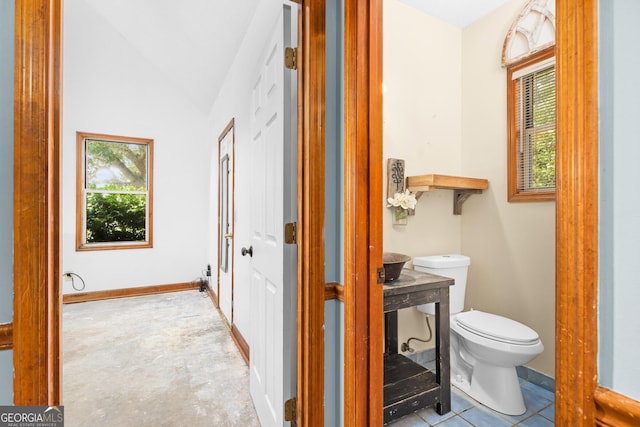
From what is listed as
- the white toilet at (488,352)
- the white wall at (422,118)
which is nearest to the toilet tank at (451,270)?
the white toilet at (488,352)

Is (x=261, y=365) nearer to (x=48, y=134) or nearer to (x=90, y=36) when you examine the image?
(x=48, y=134)

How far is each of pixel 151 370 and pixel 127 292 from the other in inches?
89.7

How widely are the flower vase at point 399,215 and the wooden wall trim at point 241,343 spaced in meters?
1.52

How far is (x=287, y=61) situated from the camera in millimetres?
1305

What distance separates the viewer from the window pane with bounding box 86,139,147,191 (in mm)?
4031

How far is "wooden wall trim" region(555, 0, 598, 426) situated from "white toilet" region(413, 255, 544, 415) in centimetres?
141

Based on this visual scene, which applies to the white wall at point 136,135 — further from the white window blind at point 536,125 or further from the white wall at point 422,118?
the white window blind at point 536,125

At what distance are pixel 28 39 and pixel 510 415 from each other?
9.10ft

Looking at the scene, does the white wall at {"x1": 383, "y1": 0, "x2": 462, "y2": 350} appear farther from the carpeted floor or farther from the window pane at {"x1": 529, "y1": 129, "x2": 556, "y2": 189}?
the carpeted floor

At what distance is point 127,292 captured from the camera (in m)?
4.14

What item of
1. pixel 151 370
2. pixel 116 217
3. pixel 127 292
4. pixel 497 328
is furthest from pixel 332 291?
pixel 116 217

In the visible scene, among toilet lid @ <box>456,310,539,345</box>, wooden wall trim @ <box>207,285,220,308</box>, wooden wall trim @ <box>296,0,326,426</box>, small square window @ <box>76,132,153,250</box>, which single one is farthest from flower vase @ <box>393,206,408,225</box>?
small square window @ <box>76,132,153,250</box>

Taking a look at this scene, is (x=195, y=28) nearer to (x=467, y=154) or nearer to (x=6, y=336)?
→ (x=467, y=154)

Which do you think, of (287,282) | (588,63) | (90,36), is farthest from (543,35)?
(90,36)
